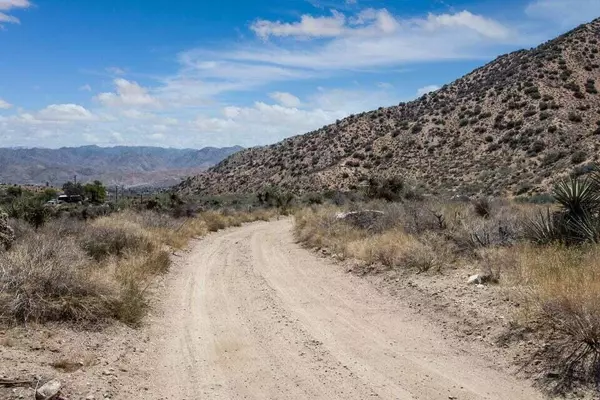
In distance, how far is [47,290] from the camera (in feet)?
26.0

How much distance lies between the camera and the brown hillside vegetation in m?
45.3

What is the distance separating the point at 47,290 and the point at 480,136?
178 feet

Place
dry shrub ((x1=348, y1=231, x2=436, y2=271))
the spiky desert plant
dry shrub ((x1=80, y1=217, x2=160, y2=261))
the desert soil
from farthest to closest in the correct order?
dry shrub ((x1=80, y1=217, x2=160, y2=261)) < dry shrub ((x1=348, y1=231, x2=436, y2=271)) < the spiky desert plant < the desert soil

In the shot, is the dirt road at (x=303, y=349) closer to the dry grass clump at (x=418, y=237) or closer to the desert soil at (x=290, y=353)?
the desert soil at (x=290, y=353)

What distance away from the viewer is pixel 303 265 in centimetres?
1505

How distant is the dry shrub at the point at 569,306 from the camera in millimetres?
6094

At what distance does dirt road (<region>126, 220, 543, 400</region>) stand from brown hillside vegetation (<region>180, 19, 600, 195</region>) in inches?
1098

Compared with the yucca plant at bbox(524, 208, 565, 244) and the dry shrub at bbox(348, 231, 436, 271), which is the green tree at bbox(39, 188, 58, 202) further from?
the yucca plant at bbox(524, 208, 565, 244)

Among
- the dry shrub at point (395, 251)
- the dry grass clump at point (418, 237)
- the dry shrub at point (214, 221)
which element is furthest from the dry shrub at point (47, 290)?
the dry shrub at point (214, 221)

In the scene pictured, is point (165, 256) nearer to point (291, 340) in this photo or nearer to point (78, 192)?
point (291, 340)

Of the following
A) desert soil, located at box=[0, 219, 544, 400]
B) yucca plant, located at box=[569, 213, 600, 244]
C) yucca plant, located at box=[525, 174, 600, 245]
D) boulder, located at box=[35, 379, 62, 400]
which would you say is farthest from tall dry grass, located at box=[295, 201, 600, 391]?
boulder, located at box=[35, 379, 62, 400]

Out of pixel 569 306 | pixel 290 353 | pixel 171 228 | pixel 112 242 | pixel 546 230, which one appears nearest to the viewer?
pixel 569 306

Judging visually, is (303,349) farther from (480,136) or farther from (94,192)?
(94,192)

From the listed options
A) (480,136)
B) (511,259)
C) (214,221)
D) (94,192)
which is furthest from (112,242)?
(94,192)
